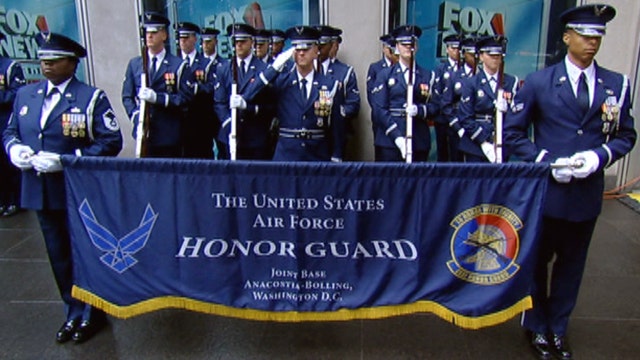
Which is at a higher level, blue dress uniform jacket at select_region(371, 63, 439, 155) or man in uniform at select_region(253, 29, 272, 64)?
man in uniform at select_region(253, 29, 272, 64)

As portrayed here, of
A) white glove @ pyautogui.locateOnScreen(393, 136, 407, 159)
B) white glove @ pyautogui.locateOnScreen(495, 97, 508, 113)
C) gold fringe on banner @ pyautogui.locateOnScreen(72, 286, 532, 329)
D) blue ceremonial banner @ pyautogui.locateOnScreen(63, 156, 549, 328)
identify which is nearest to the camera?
blue ceremonial banner @ pyautogui.locateOnScreen(63, 156, 549, 328)

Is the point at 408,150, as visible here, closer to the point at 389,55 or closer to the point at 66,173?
the point at 389,55

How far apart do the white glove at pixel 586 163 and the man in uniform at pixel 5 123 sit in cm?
572

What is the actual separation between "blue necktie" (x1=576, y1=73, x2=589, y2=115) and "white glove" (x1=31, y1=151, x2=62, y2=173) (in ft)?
9.94

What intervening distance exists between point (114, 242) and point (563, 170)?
2.57 m

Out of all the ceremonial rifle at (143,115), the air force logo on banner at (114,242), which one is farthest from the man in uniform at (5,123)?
the air force logo on banner at (114,242)

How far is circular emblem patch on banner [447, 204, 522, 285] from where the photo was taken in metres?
2.83

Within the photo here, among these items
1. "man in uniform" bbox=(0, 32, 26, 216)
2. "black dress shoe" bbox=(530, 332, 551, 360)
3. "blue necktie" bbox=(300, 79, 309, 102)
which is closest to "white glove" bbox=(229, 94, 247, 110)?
"blue necktie" bbox=(300, 79, 309, 102)

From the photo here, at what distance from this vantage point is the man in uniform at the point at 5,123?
19.2ft

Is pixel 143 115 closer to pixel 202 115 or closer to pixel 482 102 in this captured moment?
pixel 202 115

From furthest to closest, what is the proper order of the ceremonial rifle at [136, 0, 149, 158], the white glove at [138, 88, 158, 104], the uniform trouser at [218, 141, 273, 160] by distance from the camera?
1. the uniform trouser at [218, 141, 273, 160]
2. the white glove at [138, 88, 158, 104]
3. the ceremonial rifle at [136, 0, 149, 158]

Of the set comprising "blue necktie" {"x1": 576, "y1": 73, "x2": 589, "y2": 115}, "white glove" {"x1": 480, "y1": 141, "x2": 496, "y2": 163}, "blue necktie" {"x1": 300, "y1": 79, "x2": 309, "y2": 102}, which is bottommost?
"white glove" {"x1": 480, "y1": 141, "x2": 496, "y2": 163}

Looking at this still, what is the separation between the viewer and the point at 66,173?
3010mm

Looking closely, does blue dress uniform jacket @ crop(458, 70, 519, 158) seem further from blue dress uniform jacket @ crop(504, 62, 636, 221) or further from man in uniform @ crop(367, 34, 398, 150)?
blue dress uniform jacket @ crop(504, 62, 636, 221)
